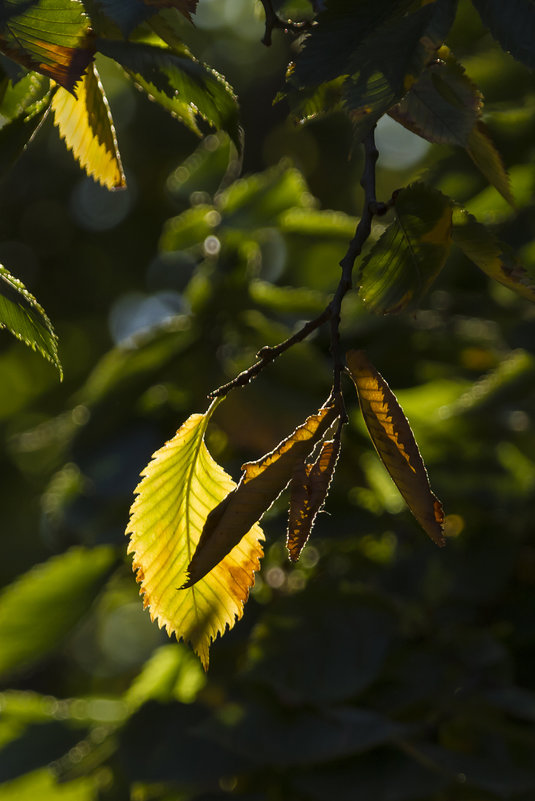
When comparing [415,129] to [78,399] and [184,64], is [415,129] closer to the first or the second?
[184,64]

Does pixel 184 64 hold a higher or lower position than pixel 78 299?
higher

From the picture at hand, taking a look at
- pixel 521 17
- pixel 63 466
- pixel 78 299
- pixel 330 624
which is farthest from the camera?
pixel 78 299

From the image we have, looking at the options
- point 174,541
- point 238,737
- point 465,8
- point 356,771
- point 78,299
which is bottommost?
point 78,299

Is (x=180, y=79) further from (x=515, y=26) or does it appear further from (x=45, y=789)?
(x=45, y=789)

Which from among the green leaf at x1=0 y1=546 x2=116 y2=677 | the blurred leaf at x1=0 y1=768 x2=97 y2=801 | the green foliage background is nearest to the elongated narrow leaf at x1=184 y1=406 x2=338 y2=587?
the green foliage background

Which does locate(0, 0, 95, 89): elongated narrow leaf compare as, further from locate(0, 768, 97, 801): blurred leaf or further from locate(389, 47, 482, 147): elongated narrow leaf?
locate(0, 768, 97, 801): blurred leaf

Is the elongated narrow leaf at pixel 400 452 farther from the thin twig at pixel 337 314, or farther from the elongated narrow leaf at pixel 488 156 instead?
the elongated narrow leaf at pixel 488 156

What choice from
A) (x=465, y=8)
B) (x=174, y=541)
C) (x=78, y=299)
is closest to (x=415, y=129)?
(x=174, y=541)

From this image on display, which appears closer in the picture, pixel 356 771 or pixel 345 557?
pixel 356 771
